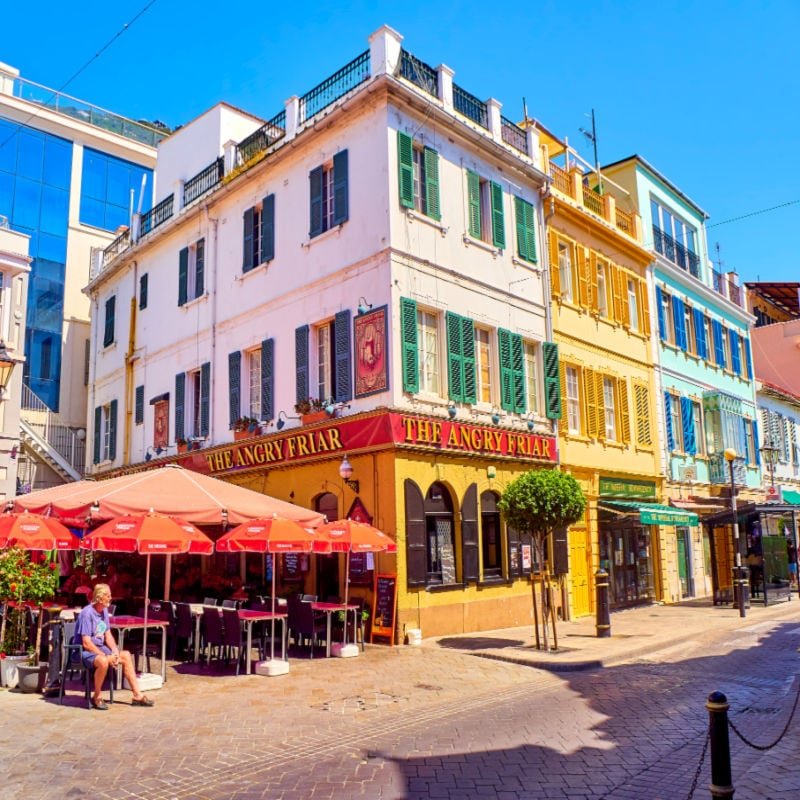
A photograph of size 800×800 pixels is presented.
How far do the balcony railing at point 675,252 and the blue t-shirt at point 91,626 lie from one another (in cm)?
2062

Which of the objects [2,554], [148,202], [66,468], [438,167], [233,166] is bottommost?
[2,554]

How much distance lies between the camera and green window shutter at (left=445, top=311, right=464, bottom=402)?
53.0 ft

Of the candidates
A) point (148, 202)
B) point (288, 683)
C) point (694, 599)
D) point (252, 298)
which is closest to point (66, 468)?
point (252, 298)

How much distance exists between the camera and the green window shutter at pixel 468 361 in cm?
1647

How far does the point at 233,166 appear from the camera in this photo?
20094 millimetres

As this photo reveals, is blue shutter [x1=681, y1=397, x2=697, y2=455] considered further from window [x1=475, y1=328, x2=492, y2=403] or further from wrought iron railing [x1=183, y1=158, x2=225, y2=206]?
wrought iron railing [x1=183, y1=158, x2=225, y2=206]

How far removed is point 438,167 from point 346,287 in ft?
10.5

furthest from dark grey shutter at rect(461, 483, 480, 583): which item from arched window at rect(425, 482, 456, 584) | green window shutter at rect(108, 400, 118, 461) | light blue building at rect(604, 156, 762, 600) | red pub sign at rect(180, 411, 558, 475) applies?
green window shutter at rect(108, 400, 118, 461)

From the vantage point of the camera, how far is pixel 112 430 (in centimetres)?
2442

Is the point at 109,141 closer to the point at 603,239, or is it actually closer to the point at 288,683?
the point at 603,239

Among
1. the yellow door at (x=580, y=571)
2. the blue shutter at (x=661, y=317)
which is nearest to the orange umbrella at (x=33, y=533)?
the yellow door at (x=580, y=571)

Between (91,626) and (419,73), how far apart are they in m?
12.6

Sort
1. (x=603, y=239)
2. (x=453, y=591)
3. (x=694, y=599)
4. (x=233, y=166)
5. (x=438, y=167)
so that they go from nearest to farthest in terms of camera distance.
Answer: (x=453, y=591) → (x=438, y=167) → (x=233, y=166) → (x=603, y=239) → (x=694, y=599)

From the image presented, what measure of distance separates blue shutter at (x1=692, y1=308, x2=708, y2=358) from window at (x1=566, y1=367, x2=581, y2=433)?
8162mm
